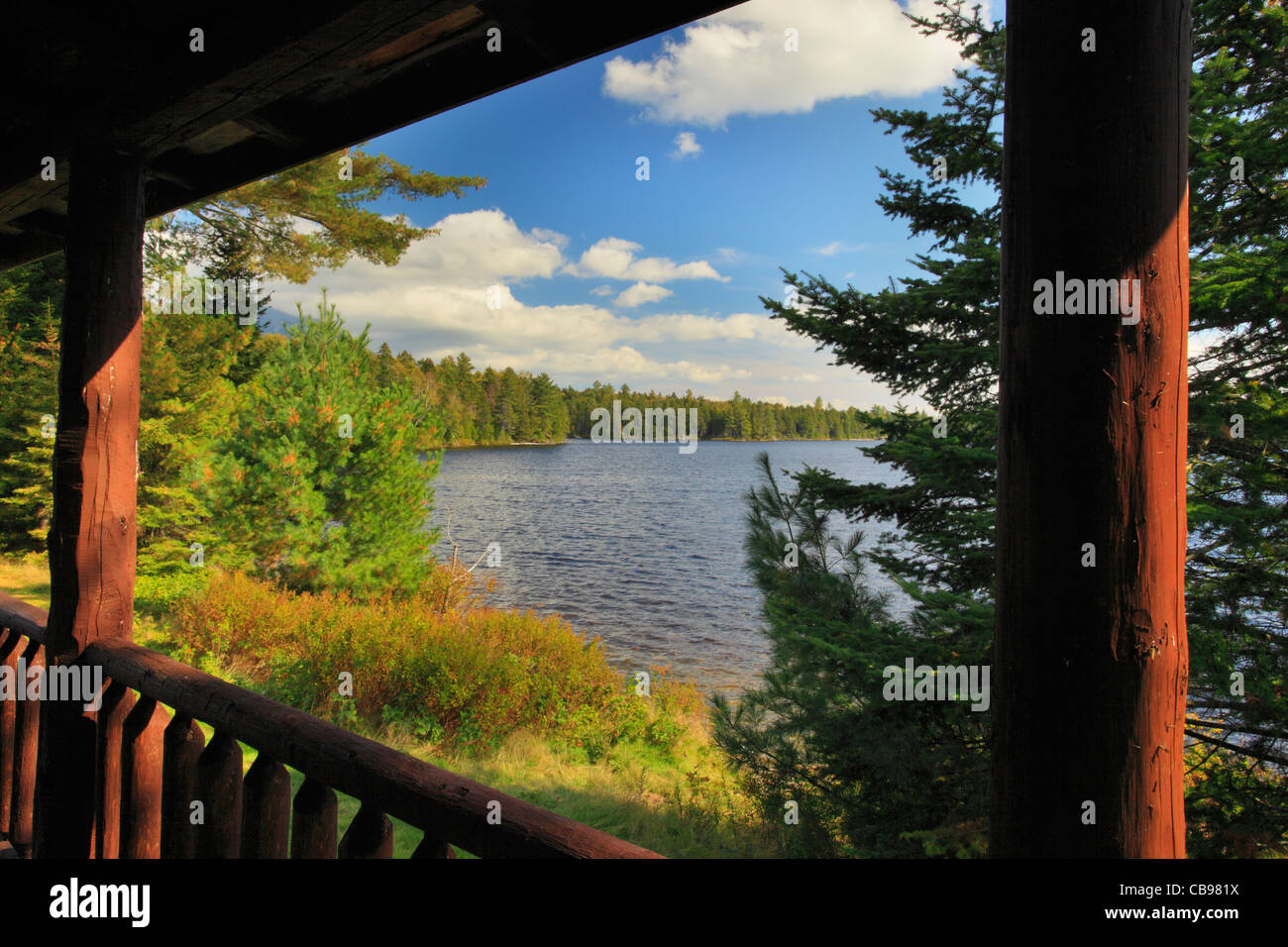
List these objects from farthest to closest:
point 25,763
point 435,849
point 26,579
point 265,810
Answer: point 26,579 → point 25,763 → point 265,810 → point 435,849

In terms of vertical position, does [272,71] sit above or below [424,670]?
above

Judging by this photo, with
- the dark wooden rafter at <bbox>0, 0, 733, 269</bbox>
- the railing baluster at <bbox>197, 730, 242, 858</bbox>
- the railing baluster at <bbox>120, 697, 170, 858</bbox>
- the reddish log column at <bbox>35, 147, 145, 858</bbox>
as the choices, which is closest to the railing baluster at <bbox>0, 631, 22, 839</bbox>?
the reddish log column at <bbox>35, 147, 145, 858</bbox>

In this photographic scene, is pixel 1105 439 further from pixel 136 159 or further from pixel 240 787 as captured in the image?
pixel 136 159

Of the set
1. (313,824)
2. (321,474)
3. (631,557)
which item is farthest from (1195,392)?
(631,557)

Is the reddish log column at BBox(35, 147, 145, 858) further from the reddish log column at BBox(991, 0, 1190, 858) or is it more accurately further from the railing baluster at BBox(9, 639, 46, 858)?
the reddish log column at BBox(991, 0, 1190, 858)

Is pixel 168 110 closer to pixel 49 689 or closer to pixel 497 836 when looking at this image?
pixel 49 689

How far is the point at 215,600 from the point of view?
31.7 feet

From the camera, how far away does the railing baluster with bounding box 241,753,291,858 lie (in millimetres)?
1429

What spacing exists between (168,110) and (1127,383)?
223cm

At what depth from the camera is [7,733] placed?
2527 millimetres

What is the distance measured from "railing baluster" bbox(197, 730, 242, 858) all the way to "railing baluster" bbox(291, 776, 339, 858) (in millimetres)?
372

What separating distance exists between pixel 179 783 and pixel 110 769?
19.9 inches

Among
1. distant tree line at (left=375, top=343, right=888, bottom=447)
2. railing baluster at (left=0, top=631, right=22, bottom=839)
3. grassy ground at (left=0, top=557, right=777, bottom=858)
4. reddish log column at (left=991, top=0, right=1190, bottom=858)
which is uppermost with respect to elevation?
distant tree line at (left=375, top=343, right=888, bottom=447)

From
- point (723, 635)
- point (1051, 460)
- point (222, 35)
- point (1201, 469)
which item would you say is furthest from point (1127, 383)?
point (723, 635)
